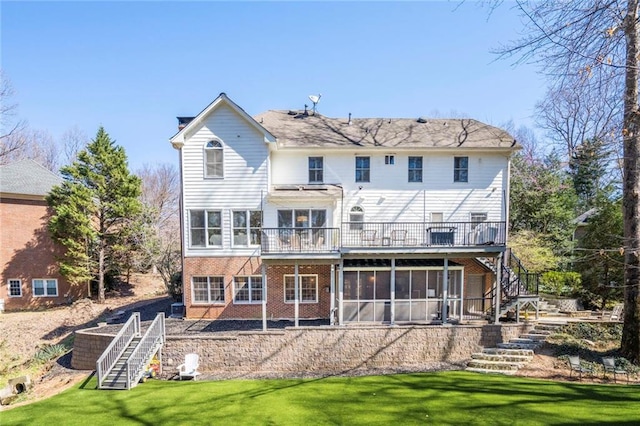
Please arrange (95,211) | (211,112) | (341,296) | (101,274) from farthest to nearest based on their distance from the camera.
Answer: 1. (101,274)
2. (95,211)
3. (211,112)
4. (341,296)

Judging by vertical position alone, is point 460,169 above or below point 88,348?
above

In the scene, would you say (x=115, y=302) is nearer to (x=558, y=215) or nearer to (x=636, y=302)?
(x=636, y=302)

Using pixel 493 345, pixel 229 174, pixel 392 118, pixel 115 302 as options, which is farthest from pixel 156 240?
pixel 493 345

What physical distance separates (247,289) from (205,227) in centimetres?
374

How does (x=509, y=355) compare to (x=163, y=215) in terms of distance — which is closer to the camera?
(x=509, y=355)

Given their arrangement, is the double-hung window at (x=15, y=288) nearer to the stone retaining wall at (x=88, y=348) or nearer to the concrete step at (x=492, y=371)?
the stone retaining wall at (x=88, y=348)

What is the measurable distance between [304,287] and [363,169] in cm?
685

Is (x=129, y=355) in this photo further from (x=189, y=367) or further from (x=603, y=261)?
(x=603, y=261)

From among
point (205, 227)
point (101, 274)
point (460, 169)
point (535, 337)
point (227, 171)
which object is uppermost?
point (460, 169)

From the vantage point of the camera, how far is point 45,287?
69.8 ft

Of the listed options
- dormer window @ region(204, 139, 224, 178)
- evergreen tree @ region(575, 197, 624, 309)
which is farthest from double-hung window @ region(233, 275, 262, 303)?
evergreen tree @ region(575, 197, 624, 309)

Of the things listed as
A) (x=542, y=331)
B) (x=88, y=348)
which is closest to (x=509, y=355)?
(x=542, y=331)

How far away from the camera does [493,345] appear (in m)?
13.0

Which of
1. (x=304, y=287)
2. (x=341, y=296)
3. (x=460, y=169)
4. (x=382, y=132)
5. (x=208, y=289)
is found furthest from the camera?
(x=382, y=132)
